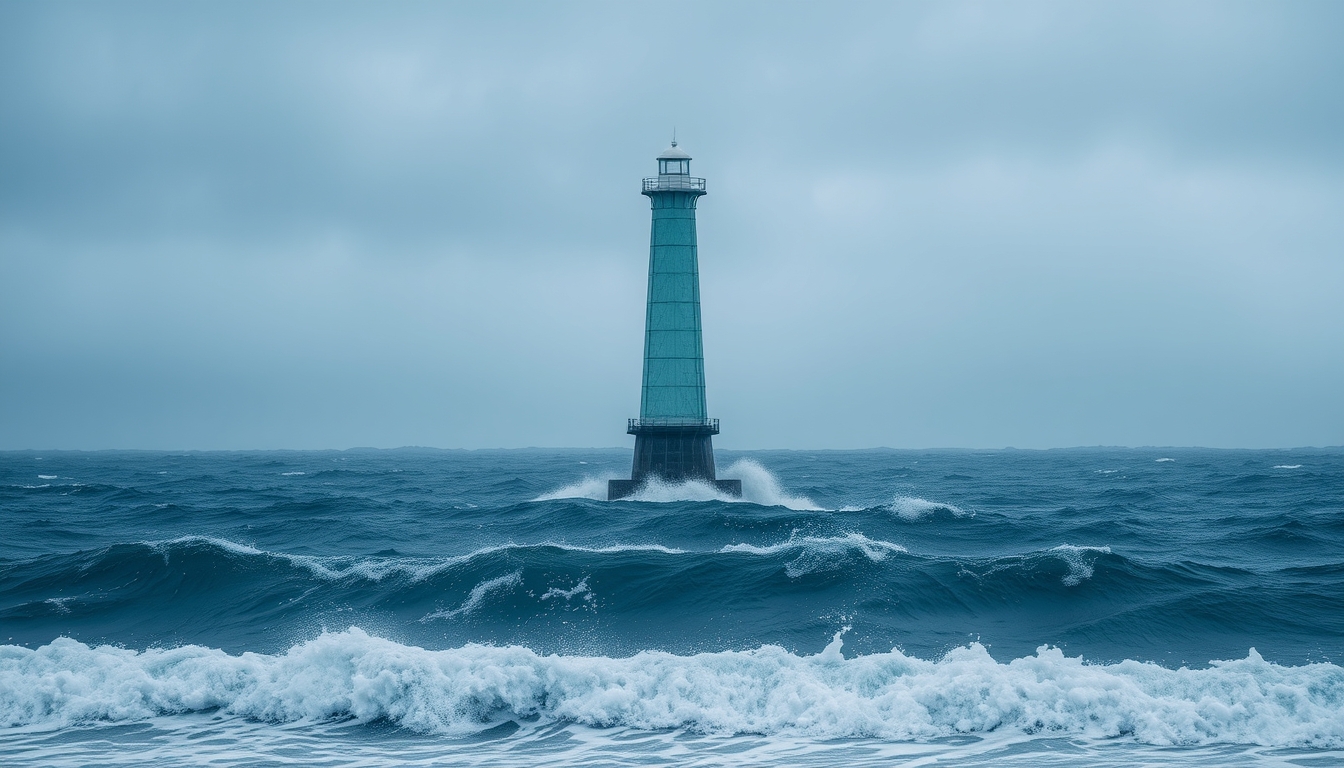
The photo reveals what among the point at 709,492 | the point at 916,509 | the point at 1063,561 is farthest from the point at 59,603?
the point at 709,492

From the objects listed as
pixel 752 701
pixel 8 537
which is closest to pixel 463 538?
pixel 8 537

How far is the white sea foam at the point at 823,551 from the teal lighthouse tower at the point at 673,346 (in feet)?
44.1

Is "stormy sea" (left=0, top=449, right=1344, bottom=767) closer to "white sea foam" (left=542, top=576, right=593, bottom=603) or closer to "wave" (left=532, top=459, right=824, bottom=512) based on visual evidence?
"white sea foam" (left=542, top=576, right=593, bottom=603)

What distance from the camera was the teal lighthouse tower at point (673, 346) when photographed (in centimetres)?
3606

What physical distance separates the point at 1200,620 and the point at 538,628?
1035 centimetres

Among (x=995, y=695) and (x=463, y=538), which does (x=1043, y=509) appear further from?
(x=995, y=695)

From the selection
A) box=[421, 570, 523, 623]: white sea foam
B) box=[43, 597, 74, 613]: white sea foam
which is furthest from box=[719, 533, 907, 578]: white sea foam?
box=[43, 597, 74, 613]: white sea foam

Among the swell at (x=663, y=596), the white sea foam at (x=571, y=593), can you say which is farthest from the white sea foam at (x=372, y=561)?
the white sea foam at (x=571, y=593)

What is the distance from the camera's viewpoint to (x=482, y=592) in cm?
1983

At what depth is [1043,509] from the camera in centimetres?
3556

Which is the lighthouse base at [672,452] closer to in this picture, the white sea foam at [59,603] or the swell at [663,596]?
the swell at [663,596]

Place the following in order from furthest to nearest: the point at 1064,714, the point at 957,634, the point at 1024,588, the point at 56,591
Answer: the point at 56,591, the point at 1024,588, the point at 957,634, the point at 1064,714

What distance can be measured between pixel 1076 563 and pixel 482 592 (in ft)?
34.2

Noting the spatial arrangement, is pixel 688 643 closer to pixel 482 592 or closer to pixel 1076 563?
pixel 482 592
